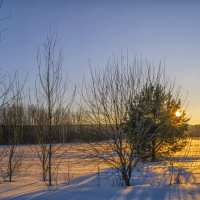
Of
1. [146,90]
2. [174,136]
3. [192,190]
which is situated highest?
[146,90]

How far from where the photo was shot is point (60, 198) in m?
5.46

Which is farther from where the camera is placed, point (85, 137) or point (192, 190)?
point (85, 137)

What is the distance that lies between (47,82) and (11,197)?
318 cm

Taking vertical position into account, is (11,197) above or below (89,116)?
below

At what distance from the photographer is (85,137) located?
814cm

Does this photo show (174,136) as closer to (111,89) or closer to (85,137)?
(85,137)

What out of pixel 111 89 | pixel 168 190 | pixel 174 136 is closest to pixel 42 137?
pixel 111 89

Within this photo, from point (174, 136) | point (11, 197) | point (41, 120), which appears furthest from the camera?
point (174, 136)

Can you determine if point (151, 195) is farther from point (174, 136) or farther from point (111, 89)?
point (174, 136)

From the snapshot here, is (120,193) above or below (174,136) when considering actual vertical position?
below

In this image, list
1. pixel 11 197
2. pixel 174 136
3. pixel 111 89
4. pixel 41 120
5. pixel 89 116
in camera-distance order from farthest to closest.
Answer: pixel 174 136 → pixel 41 120 → pixel 89 116 → pixel 111 89 → pixel 11 197

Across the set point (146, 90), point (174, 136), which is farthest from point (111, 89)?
point (174, 136)

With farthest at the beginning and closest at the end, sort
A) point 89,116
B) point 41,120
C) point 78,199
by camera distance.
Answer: point 41,120 → point 89,116 → point 78,199

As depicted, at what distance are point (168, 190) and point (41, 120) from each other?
183 inches
